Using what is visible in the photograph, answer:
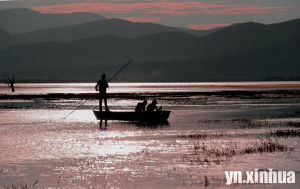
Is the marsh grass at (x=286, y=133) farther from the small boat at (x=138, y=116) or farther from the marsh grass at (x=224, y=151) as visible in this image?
the small boat at (x=138, y=116)

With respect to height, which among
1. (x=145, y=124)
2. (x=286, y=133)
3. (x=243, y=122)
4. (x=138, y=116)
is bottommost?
(x=145, y=124)

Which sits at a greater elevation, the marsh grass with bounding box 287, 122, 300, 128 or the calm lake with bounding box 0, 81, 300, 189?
the marsh grass with bounding box 287, 122, 300, 128

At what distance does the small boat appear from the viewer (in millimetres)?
42438

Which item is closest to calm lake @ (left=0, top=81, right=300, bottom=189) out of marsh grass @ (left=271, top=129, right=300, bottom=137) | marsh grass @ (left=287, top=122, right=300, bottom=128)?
marsh grass @ (left=271, top=129, right=300, bottom=137)

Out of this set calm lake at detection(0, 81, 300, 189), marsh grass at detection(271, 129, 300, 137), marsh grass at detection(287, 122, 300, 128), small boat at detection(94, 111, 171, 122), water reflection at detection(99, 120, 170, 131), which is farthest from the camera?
small boat at detection(94, 111, 171, 122)

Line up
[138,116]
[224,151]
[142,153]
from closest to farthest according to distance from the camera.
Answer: [224,151] → [142,153] → [138,116]

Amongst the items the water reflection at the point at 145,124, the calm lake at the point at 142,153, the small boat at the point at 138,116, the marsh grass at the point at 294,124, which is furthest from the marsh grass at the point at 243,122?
the water reflection at the point at 145,124

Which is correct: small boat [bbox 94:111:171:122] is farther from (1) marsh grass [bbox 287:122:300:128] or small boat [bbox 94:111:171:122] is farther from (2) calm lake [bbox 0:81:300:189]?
(1) marsh grass [bbox 287:122:300:128]

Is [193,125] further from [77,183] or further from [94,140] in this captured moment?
[77,183]

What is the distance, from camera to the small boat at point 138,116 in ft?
139

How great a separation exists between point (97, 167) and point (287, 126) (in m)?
17.6

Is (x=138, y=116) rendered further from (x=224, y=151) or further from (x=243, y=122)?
(x=224, y=151)

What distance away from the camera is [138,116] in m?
43.0

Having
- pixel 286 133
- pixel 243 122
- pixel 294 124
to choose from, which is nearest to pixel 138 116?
pixel 243 122
